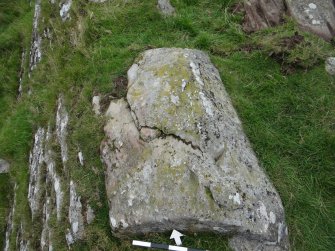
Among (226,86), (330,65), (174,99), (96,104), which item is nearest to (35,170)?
(96,104)

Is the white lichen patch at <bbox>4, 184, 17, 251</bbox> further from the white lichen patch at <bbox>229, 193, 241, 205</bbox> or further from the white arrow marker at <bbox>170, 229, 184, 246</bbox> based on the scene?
the white lichen patch at <bbox>229, 193, 241, 205</bbox>

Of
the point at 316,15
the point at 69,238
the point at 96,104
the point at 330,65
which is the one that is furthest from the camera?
the point at 316,15

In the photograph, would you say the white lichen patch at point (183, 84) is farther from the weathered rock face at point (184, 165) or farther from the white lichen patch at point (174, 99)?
the white lichen patch at point (174, 99)

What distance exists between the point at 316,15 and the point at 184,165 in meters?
4.74

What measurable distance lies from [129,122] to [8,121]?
4474 mm

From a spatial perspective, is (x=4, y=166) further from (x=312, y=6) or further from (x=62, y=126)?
(x=312, y=6)

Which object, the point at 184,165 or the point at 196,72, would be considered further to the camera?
the point at 196,72

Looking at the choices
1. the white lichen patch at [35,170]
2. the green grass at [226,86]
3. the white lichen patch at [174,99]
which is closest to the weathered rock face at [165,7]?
the green grass at [226,86]

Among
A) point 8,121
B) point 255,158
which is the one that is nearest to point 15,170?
point 8,121

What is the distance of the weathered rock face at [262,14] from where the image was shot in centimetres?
761

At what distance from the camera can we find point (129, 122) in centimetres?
597

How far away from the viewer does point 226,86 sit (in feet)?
22.0

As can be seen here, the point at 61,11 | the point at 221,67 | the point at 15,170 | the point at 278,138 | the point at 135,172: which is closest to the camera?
the point at 135,172

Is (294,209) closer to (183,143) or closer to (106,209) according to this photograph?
(183,143)
